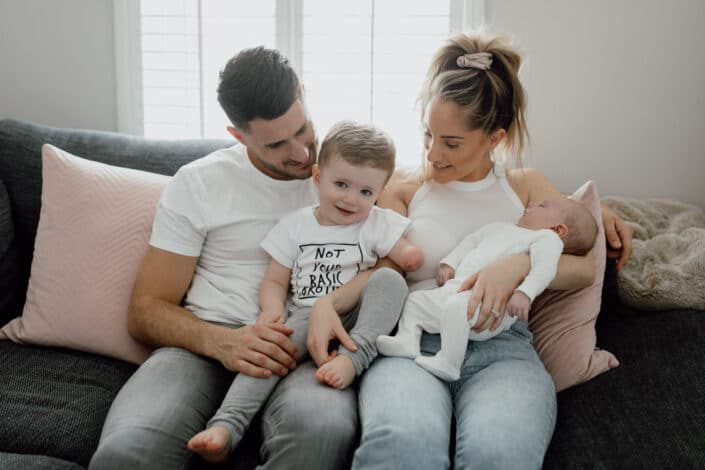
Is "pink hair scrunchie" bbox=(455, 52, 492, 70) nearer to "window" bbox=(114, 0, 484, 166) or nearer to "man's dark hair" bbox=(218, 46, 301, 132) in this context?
"man's dark hair" bbox=(218, 46, 301, 132)

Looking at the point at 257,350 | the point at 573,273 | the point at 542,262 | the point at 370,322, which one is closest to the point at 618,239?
the point at 573,273

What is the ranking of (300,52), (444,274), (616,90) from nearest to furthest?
(444,274) → (616,90) → (300,52)

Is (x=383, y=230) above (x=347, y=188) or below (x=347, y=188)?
below

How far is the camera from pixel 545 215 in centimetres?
164

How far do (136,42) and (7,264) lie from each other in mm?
939

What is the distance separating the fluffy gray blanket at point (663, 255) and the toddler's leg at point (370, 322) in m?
0.68

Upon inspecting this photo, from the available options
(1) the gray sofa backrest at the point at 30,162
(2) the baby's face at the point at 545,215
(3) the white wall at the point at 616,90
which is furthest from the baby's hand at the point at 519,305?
(1) the gray sofa backrest at the point at 30,162

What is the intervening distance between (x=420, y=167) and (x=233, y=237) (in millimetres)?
549

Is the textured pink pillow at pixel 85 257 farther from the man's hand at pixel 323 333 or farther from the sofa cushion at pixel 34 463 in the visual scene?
the man's hand at pixel 323 333

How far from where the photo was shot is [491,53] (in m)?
1.73

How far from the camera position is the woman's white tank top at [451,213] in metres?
1.72

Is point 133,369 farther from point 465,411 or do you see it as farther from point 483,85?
point 483,85

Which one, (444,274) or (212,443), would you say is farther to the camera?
(444,274)

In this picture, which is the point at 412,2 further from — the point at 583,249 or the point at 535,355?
the point at 535,355
